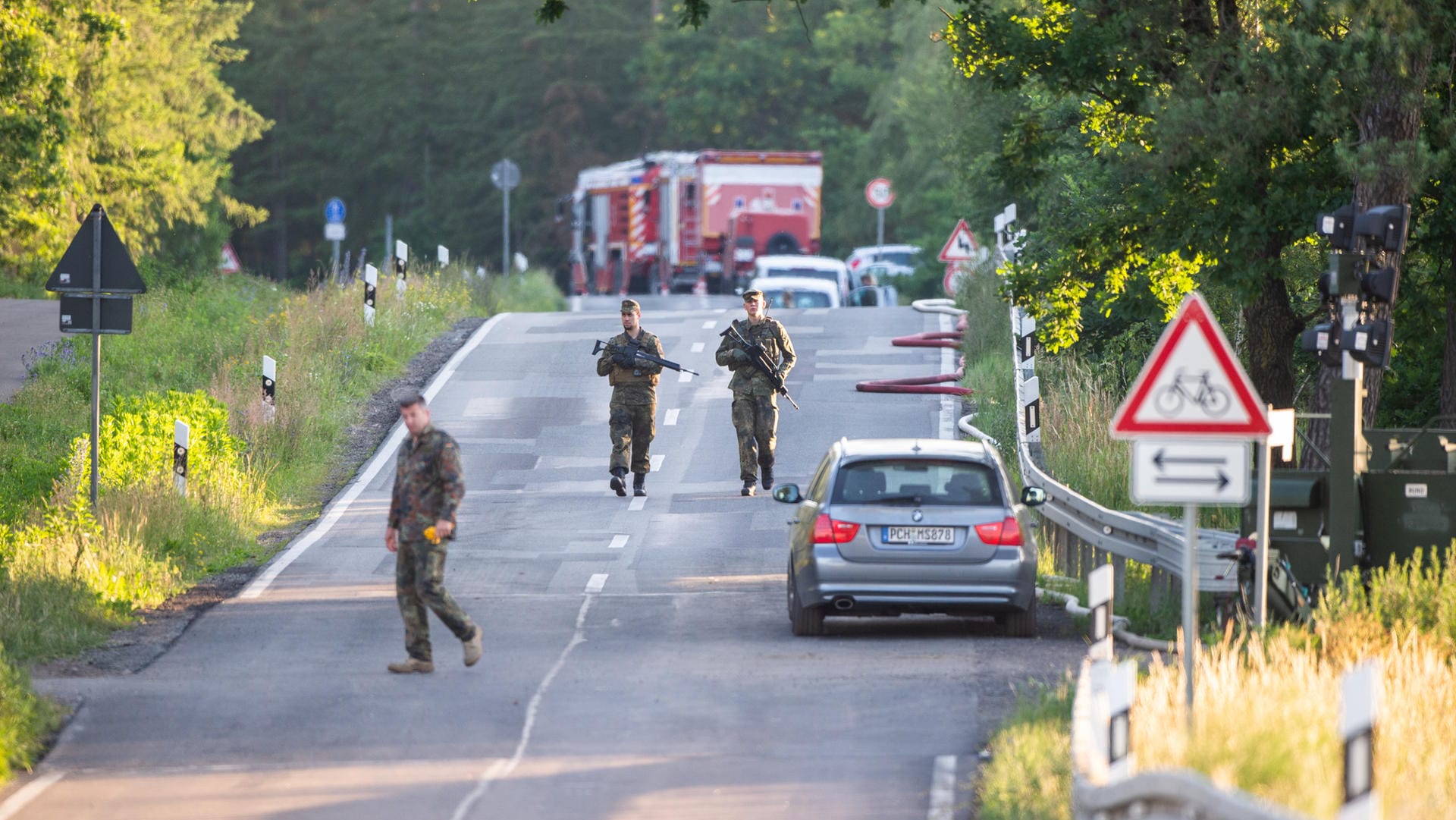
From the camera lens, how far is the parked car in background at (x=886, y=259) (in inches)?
2183

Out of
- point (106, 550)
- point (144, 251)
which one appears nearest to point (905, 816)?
point (106, 550)

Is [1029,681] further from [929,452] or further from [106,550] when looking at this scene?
[106,550]

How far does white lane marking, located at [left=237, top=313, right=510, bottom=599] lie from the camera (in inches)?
642

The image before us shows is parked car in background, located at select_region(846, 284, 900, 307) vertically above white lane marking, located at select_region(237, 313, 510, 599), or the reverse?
parked car in background, located at select_region(846, 284, 900, 307)

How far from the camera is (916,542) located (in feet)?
43.3

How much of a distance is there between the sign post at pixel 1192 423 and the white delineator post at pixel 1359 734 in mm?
3390

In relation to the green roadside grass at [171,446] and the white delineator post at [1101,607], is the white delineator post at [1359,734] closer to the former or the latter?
the white delineator post at [1101,607]

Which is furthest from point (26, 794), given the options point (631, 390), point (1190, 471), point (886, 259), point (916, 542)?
point (886, 259)

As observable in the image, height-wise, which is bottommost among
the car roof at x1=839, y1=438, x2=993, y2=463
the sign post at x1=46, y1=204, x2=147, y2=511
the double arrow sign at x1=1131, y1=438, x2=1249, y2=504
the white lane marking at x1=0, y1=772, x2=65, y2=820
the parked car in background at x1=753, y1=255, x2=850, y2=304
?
the white lane marking at x1=0, y1=772, x2=65, y2=820

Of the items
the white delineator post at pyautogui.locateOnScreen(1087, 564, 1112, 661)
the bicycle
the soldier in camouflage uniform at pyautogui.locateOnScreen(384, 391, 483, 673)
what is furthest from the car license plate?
the bicycle

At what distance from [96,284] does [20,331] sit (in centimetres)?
1591

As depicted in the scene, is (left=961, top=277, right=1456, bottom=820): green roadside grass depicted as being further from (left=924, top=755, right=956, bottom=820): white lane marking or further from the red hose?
the red hose

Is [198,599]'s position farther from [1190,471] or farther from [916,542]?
[1190,471]

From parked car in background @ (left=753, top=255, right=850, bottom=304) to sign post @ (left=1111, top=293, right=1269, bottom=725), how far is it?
34719 mm
